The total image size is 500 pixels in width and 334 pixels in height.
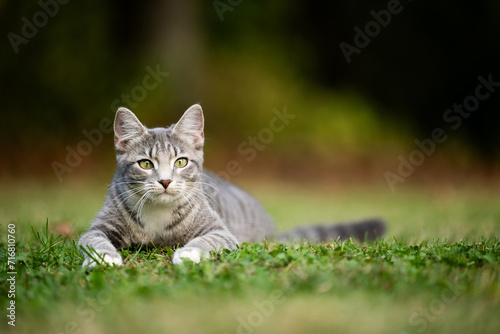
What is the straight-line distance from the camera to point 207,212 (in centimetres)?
369

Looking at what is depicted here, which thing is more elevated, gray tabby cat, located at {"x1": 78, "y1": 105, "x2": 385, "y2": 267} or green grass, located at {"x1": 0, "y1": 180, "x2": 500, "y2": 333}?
gray tabby cat, located at {"x1": 78, "y1": 105, "x2": 385, "y2": 267}

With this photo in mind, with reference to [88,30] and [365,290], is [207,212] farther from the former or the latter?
[88,30]

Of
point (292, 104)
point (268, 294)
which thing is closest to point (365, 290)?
point (268, 294)

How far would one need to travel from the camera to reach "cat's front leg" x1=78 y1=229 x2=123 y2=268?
2.94 meters

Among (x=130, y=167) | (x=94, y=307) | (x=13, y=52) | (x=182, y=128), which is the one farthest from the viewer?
(x=13, y=52)

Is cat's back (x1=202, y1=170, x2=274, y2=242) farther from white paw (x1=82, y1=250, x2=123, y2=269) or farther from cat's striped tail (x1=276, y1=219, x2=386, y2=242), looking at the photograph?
white paw (x1=82, y1=250, x2=123, y2=269)

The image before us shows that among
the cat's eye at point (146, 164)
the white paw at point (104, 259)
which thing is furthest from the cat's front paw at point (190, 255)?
the cat's eye at point (146, 164)

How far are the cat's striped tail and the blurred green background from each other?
565 cm

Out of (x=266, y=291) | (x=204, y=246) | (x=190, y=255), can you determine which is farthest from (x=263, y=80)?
(x=266, y=291)

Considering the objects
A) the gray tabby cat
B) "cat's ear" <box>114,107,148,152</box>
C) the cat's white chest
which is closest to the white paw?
the gray tabby cat

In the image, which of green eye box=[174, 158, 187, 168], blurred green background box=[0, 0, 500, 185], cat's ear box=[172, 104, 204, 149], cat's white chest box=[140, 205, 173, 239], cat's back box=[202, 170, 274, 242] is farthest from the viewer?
blurred green background box=[0, 0, 500, 185]

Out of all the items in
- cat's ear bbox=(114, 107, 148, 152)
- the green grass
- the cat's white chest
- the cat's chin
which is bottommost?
the green grass

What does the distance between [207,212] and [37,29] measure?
320 inches

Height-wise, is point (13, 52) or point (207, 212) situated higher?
point (13, 52)
